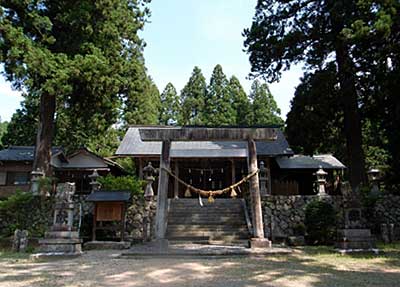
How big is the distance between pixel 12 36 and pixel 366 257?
13.5 m

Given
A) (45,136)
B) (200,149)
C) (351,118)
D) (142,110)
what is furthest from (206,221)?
(142,110)

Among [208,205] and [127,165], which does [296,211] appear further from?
[127,165]

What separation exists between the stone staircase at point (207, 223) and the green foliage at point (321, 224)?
7.13 ft

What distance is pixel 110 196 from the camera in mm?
11734

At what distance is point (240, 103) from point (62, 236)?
27188 mm

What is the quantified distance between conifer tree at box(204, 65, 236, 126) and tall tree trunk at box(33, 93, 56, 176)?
17982mm

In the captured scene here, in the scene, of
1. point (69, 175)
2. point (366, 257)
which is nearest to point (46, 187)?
point (69, 175)

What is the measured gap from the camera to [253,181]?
401 inches

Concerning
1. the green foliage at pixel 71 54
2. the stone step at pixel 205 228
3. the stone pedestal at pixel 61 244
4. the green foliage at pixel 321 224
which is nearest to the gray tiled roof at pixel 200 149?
the green foliage at pixel 71 54

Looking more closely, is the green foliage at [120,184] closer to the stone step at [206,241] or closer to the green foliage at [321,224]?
the stone step at [206,241]

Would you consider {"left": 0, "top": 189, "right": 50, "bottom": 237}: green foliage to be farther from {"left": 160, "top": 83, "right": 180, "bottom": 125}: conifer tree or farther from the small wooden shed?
{"left": 160, "top": 83, "right": 180, "bottom": 125}: conifer tree

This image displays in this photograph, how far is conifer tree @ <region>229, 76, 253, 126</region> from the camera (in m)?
34.3

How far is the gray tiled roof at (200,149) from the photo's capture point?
18.8 m

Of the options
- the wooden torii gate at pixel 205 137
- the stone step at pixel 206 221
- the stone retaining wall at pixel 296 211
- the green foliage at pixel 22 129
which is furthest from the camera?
the green foliage at pixel 22 129
